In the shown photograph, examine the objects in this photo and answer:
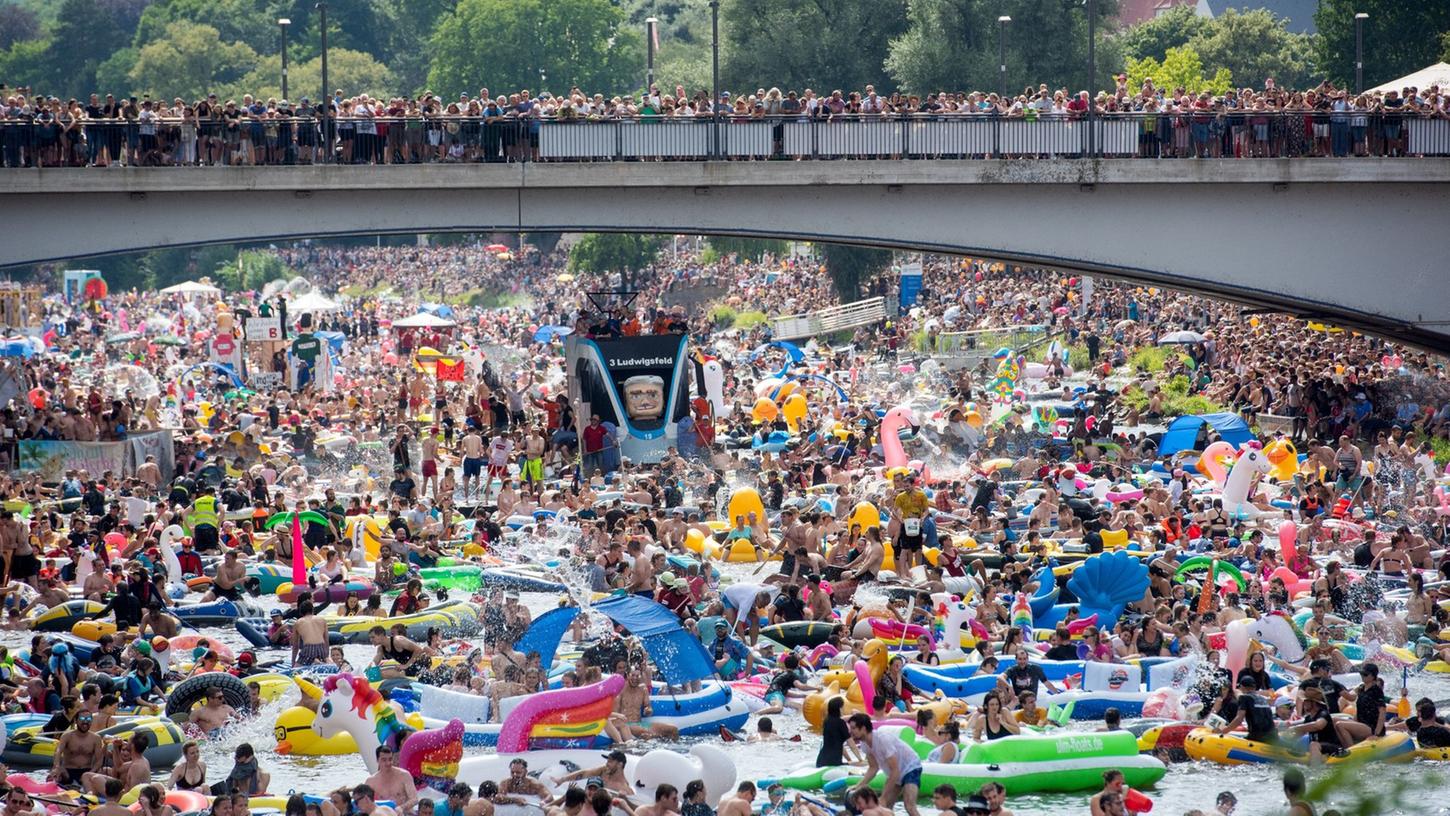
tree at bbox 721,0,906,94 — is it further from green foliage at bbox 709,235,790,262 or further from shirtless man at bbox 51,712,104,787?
shirtless man at bbox 51,712,104,787

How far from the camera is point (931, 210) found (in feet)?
97.6

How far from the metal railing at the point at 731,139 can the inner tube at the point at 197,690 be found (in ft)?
41.7

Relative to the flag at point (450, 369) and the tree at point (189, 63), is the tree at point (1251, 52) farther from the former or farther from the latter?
the tree at point (189, 63)

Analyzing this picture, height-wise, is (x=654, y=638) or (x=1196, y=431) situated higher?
(x=1196, y=431)

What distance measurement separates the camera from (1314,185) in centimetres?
2941

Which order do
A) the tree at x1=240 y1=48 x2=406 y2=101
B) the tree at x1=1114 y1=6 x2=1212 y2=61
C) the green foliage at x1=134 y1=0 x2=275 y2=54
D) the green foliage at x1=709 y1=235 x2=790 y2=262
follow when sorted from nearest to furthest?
the green foliage at x1=709 y1=235 x2=790 y2=262, the tree at x1=1114 y1=6 x2=1212 y2=61, the tree at x1=240 y1=48 x2=406 y2=101, the green foliage at x1=134 y1=0 x2=275 y2=54

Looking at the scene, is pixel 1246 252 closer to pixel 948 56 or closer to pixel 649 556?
pixel 649 556

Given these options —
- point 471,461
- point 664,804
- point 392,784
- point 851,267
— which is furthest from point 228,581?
point 851,267

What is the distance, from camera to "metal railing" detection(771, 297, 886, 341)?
189ft

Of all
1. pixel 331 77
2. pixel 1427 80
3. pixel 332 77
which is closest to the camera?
pixel 1427 80

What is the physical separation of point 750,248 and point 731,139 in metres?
44.7

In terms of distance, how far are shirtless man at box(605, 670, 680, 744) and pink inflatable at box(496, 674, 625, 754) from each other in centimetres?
58

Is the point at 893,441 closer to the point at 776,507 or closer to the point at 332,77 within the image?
the point at 776,507

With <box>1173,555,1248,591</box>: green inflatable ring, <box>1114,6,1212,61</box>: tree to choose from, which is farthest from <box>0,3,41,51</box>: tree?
<box>1173,555,1248,591</box>: green inflatable ring
